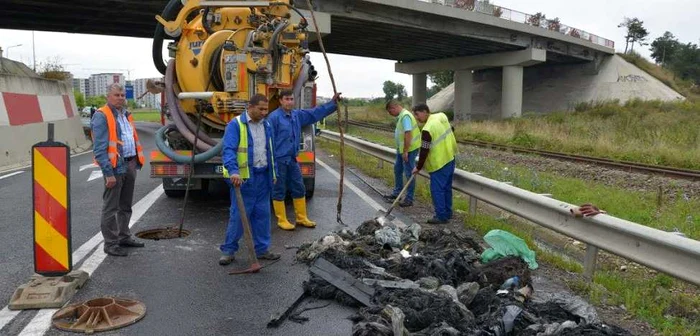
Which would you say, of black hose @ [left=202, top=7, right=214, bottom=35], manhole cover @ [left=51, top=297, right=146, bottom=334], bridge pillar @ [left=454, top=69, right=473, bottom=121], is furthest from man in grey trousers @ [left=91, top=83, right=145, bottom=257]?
bridge pillar @ [left=454, top=69, right=473, bottom=121]

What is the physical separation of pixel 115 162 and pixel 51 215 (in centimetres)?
126

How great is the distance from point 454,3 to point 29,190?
25.0 m

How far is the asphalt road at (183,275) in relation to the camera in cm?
402

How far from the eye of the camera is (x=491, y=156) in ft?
62.3

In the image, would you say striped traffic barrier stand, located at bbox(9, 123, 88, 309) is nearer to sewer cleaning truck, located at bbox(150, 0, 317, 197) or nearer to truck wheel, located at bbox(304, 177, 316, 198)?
sewer cleaning truck, located at bbox(150, 0, 317, 197)

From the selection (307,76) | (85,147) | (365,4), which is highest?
(365,4)

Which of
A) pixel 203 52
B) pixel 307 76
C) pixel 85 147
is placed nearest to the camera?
pixel 203 52

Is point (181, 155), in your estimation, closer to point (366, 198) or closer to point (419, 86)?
point (366, 198)

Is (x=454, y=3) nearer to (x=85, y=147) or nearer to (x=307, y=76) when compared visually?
(x=85, y=147)

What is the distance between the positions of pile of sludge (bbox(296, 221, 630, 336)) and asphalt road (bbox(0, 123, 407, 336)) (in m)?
0.30

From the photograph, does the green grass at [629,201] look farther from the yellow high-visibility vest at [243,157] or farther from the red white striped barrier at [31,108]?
the red white striped barrier at [31,108]

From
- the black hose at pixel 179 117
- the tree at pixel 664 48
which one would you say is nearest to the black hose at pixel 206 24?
the black hose at pixel 179 117

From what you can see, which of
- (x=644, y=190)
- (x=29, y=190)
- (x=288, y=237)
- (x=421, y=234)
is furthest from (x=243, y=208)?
(x=644, y=190)

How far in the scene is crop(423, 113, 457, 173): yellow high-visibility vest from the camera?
7.71 m
